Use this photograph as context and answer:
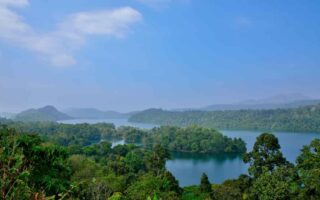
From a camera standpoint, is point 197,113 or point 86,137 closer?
point 86,137

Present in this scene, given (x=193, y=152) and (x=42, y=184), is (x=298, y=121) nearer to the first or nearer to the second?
(x=193, y=152)

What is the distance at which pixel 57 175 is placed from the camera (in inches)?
336

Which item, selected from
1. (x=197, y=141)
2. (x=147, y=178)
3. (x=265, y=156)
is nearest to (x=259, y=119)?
(x=197, y=141)

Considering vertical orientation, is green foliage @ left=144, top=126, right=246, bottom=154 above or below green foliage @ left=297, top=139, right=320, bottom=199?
below

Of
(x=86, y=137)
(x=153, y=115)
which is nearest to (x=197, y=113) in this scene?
(x=153, y=115)

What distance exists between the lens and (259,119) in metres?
94.8

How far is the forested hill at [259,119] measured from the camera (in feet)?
270

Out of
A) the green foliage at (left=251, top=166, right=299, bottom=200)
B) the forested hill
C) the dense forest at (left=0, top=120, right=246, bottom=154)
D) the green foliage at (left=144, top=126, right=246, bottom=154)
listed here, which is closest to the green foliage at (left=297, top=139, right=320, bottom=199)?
the green foliage at (left=251, top=166, right=299, bottom=200)

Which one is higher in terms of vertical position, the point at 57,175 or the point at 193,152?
the point at 57,175

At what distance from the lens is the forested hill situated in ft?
270

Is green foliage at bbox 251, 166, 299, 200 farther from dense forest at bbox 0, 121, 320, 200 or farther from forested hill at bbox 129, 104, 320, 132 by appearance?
forested hill at bbox 129, 104, 320, 132

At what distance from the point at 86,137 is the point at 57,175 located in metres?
56.0

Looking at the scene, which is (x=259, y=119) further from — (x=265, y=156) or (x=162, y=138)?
(x=265, y=156)

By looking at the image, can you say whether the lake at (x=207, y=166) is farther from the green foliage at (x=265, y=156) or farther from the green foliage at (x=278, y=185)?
the green foliage at (x=278, y=185)
